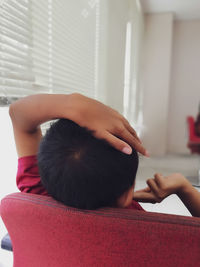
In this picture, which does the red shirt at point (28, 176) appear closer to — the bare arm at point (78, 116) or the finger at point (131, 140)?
the bare arm at point (78, 116)

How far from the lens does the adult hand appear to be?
0.53 meters

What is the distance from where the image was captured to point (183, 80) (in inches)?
212

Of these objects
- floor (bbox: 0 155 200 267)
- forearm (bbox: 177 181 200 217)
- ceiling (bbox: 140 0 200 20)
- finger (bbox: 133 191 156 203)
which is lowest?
floor (bbox: 0 155 200 267)

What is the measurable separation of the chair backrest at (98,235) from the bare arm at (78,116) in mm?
148

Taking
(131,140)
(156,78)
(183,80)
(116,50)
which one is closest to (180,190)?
(131,140)

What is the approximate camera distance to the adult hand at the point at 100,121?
525mm

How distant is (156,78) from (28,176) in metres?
4.78

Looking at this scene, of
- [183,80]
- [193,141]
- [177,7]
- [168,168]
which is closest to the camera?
[193,141]

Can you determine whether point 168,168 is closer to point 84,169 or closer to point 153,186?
point 153,186

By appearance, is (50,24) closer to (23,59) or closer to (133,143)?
(23,59)

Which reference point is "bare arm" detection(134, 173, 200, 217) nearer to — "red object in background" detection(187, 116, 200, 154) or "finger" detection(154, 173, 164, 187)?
"finger" detection(154, 173, 164, 187)

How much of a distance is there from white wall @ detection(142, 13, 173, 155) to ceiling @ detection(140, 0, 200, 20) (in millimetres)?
170

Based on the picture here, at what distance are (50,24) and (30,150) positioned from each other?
3.20 feet

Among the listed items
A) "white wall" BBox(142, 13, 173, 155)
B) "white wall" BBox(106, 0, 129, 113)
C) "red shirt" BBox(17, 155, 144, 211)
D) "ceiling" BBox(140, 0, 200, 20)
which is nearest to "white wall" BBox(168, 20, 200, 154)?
"ceiling" BBox(140, 0, 200, 20)
